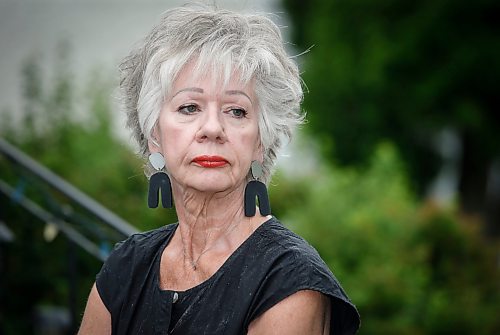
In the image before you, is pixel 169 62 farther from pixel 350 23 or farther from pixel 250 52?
pixel 350 23

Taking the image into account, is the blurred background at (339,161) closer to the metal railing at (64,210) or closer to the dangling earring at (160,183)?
the metal railing at (64,210)

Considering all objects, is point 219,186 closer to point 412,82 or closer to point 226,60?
point 226,60

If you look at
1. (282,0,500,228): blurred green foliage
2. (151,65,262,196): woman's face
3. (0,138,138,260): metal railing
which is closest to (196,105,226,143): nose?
(151,65,262,196): woman's face

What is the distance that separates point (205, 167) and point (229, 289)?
0.31 m

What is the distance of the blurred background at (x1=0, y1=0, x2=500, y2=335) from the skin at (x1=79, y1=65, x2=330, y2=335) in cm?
33

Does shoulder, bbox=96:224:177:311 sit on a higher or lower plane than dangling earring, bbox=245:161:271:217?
lower

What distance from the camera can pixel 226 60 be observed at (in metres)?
2.30

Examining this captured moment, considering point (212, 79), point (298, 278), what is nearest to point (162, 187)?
point (212, 79)

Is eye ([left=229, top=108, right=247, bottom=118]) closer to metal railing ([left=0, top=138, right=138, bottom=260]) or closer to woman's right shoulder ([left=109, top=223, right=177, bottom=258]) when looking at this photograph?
woman's right shoulder ([left=109, top=223, right=177, bottom=258])

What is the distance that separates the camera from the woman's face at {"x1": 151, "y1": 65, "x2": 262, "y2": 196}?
233cm

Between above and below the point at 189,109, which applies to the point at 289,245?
below

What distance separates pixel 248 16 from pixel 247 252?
23.3 inches

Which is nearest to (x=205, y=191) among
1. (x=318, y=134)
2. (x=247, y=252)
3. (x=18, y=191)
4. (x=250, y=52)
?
(x=247, y=252)

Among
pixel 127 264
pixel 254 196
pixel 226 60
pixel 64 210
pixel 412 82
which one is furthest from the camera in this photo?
pixel 412 82
